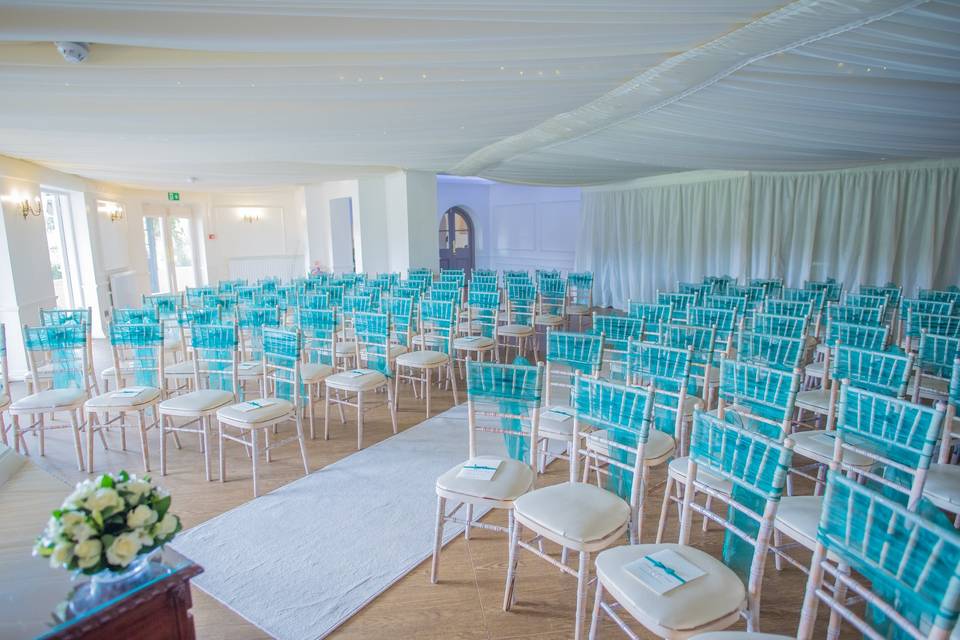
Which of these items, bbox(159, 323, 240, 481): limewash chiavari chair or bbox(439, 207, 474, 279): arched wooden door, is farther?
bbox(439, 207, 474, 279): arched wooden door

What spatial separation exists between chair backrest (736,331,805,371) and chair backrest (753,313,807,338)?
1.56 ft

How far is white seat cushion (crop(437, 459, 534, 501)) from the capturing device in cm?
241

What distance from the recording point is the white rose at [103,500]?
1496 millimetres

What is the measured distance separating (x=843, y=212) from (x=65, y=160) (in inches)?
465

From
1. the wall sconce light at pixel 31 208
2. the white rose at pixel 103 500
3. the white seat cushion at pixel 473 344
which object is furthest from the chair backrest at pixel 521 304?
the wall sconce light at pixel 31 208

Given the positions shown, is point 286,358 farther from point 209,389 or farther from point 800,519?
point 800,519

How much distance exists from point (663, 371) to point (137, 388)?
3.87 meters

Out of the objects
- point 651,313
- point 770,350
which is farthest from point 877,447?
point 651,313

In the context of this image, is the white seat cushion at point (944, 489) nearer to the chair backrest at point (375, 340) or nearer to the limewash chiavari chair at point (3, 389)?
the chair backrest at point (375, 340)

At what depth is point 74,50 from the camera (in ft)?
9.53

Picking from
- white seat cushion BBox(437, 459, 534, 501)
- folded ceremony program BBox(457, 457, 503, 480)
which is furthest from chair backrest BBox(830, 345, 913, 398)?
folded ceremony program BBox(457, 457, 503, 480)

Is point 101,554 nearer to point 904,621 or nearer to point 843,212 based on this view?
point 904,621

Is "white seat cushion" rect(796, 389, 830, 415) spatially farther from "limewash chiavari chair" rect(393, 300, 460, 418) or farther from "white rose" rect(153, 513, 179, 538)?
"white rose" rect(153, 513, 179, 538)

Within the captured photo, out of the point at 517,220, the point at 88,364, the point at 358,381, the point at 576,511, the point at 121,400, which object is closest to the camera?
the point at 576,511
